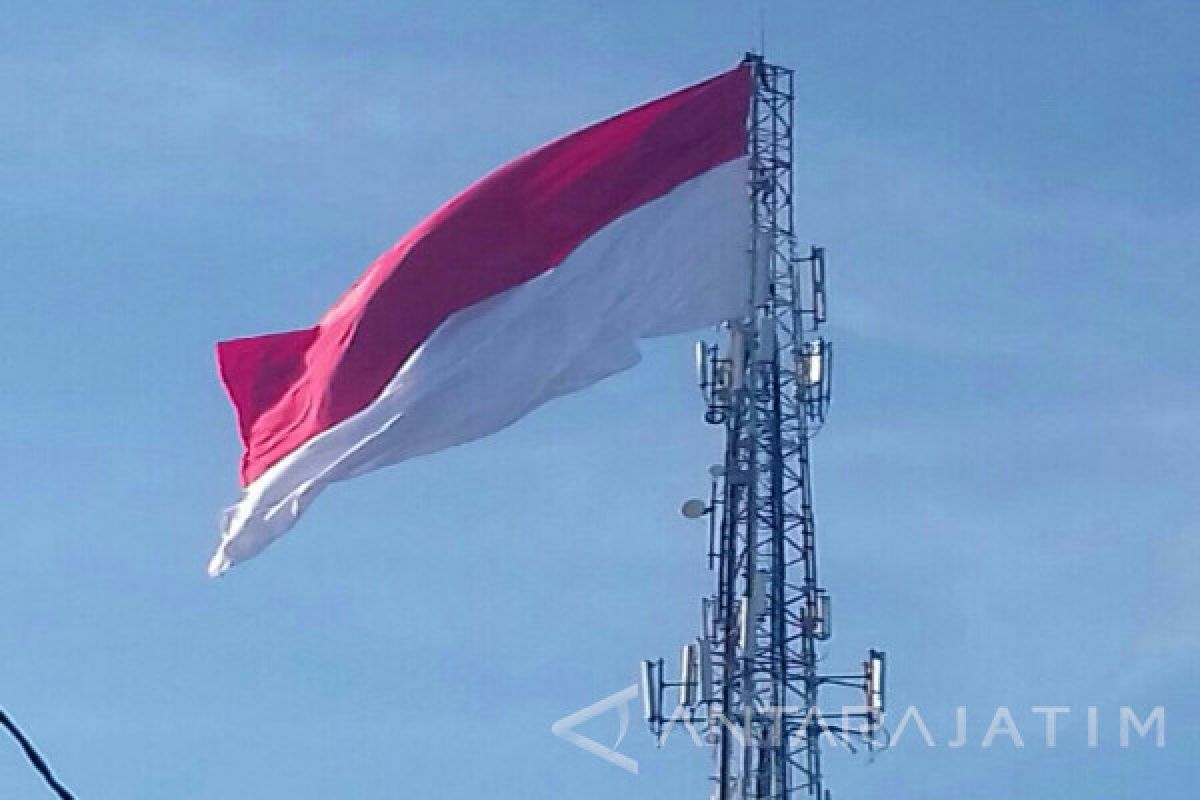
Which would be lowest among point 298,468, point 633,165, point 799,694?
point 799,694

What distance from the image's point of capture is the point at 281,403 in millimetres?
35469

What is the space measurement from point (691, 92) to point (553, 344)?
4.68m

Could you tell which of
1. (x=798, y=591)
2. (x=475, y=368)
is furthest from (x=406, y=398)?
(x=798, y=591)

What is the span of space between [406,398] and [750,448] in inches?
176

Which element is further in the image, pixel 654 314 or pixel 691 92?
pixel 691 92

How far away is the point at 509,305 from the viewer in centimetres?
3509

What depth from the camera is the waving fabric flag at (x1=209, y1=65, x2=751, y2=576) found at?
3356 cm

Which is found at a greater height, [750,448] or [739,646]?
[750,448]

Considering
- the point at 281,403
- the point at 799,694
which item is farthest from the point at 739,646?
the point at 281,403

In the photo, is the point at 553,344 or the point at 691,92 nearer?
the point at 553,344

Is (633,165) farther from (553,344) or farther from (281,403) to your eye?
(281,403)

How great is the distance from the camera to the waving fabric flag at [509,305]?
33562mm

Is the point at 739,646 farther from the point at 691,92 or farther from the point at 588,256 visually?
the point at 691,92

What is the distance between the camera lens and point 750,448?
33906mm
